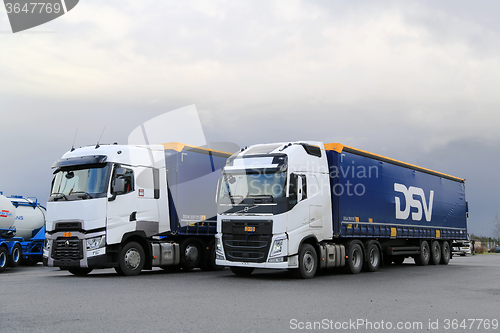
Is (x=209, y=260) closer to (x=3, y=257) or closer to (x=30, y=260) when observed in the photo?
(x=3, y=257)

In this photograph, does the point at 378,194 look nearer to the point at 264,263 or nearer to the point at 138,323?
the point at 264,263

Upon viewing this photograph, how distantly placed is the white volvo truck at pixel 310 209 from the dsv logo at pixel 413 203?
0.08m

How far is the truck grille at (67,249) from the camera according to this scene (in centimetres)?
1392

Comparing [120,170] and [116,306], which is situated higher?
[120,170]

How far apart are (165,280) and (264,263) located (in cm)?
278

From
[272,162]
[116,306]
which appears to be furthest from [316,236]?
[116,306]

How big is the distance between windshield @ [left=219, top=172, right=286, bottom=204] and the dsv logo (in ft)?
23.8

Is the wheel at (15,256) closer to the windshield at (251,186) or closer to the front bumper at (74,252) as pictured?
the front bumper at (74,252)

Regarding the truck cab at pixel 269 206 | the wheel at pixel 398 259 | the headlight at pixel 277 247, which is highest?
the truck cab at pixel 269 206

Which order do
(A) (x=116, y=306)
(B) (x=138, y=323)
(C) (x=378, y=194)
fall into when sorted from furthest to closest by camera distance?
(C) (x=378, y=194)
(A) (x=116, y=306)
(B) (x=138, y=323)

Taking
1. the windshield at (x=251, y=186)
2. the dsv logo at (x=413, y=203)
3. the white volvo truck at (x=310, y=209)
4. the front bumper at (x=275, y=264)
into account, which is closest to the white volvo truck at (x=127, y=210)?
the white volvo truck at (x=310, y=209)

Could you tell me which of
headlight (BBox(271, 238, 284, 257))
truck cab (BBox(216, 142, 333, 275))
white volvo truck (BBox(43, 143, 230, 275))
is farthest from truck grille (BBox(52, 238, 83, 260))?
headlight (BBox(271, 238, 284, 257))

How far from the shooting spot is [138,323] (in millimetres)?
7262

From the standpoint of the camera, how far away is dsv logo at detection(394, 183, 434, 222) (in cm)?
1928
